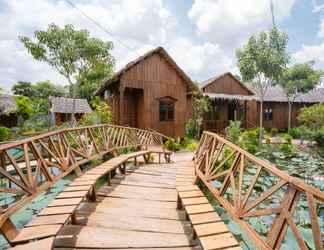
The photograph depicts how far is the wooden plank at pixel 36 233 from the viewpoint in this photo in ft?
7.06

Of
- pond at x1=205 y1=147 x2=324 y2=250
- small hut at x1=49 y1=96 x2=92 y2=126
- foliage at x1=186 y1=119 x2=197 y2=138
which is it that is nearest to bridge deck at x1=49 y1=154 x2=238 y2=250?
pond at x1=205 y1=147 x2=324 y2=250

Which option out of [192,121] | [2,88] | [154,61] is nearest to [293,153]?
[192,121]

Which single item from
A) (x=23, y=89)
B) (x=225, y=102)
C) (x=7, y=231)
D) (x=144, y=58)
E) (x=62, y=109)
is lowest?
(x=7, y=231)

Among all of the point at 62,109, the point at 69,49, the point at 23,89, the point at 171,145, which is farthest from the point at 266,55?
the point at 23,89

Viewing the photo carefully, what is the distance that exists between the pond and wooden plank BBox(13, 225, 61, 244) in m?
3.23

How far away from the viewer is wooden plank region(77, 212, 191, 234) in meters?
3.07

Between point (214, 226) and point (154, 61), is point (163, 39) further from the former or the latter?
point (214, 226)

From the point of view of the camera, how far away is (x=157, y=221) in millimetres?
3281

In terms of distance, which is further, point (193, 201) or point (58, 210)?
point (193, 201)

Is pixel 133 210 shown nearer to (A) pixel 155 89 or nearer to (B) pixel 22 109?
(A) pixel 155 89

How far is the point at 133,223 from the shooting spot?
125 inches

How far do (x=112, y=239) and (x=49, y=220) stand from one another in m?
0.83

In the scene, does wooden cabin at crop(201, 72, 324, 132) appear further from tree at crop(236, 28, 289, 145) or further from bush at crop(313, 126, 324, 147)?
bush at crop(313, 126, 324, 147)

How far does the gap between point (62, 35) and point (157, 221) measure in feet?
42.9
